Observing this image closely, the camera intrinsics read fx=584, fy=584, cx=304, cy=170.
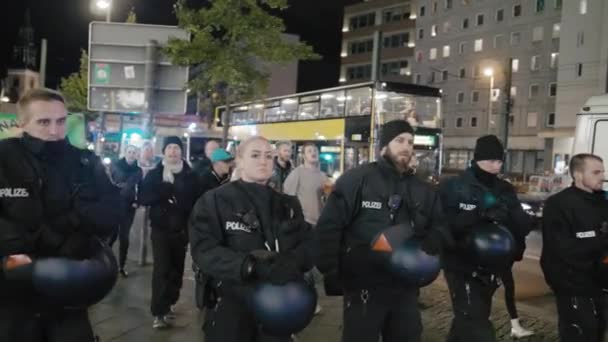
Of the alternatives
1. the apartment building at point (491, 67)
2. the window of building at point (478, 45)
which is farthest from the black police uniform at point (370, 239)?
the window of building at point (478, 45)

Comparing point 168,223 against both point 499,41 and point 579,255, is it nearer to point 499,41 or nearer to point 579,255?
point 579,255

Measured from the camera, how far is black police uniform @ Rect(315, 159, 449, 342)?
371 cm

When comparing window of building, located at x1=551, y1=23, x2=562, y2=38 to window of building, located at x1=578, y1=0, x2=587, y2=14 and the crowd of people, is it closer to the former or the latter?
window of building, located at x1=578, y1=0, x2=587, y2=14

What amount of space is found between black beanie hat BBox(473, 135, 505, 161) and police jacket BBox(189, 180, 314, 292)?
2121 millimetres

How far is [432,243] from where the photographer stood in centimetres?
354

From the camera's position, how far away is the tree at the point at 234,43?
12320 millimetres

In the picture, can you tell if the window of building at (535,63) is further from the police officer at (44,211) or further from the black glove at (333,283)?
the police officer at (44,211)

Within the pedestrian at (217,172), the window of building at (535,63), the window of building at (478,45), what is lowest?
the pedestrian at (217,172)

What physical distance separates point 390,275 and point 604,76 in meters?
42.8

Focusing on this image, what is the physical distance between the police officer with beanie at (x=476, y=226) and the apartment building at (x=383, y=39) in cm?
5737

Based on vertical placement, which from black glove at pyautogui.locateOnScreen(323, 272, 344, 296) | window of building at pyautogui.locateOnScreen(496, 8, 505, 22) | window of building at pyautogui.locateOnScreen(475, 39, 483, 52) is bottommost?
black glove at pyautogui.locateOnScreen(323, 272, 344, 296)

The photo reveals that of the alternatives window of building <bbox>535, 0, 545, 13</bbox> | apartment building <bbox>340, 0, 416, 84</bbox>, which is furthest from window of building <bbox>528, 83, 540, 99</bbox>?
apartment building <bbox>340, 0, 416, 84</bbox>

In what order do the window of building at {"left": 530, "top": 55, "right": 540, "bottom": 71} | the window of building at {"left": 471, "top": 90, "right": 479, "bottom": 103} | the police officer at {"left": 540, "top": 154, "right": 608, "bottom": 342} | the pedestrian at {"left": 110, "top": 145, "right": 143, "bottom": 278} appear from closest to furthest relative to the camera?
the police officer at {"left": 540, "top": 154, "right": 608, "bottom": 342}
the pedestrian at {"left": 110, "top": 145, "right": 143, "bottom": 278}
the window of building at {"left": 530, "top": 55, "right": 540, "bottom": 71}
the window of building at {"left": 471, "top": 90, "right": 479, "bottom": 103}

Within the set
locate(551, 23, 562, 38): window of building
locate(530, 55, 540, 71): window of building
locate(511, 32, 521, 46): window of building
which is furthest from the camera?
locate(511, 32, 521, 46): window of building
